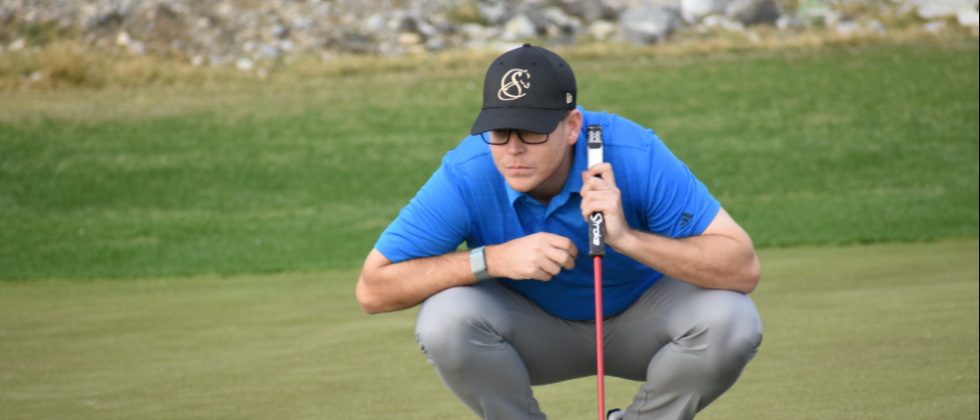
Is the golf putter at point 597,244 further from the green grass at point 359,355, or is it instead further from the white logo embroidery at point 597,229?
the green grass at point 359,355

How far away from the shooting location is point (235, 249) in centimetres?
710

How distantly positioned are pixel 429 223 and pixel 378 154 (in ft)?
27.8

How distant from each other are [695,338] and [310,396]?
4.67 feet

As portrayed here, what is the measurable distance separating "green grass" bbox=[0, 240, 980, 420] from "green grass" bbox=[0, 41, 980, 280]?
1.57 metres

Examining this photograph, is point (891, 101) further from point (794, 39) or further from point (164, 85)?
point (164, 85)

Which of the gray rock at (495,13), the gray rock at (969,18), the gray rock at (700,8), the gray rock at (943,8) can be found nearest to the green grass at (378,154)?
the gray rock at (969,18)

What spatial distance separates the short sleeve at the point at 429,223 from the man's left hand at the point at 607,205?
32 cm

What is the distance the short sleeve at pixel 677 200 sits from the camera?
222 centimetres

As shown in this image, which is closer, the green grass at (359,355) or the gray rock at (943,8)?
the green grass at (359,355)

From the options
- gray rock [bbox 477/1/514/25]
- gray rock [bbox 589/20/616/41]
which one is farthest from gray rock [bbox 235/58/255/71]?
gray rock [bbox 589/20/616/41]

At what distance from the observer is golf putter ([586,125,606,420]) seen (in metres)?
2.10

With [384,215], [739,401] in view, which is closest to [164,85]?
[384,215]

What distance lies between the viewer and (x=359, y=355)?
3.64 m

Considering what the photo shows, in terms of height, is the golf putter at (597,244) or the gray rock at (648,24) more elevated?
the golf putter at (597,244)
